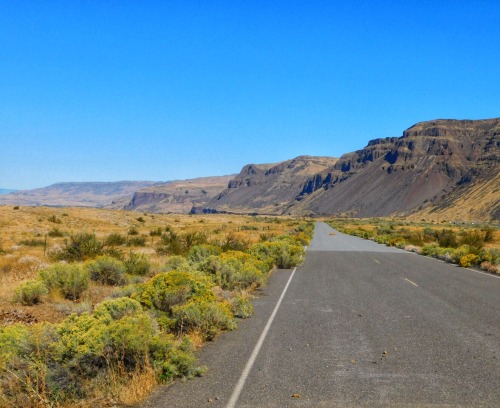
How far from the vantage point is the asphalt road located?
553cm

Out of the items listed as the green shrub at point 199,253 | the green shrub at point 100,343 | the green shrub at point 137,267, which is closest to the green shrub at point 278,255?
the green shrub at point 199,253

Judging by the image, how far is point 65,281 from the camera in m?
11.8

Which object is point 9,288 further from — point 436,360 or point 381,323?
point 436,360

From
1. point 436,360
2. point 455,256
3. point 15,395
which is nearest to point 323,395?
point 436,360

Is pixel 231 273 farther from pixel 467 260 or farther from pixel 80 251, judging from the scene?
pixel 467 260

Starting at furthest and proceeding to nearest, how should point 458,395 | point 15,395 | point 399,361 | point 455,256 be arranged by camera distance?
point 455,256, point 399,361, point 458,395, point 15,395

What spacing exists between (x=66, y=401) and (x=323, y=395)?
9.60 feet

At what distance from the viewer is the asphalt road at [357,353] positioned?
5527 mm

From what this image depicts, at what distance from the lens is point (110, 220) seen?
61.5 meters

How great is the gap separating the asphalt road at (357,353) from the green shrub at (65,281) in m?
4.58

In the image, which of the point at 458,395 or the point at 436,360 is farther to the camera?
the point at 436,360

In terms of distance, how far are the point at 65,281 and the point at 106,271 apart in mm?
2270

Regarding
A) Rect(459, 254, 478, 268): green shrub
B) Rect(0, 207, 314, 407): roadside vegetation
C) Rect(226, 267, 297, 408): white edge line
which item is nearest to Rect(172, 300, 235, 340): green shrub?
Rect(0, 207, 314, 407): roadside vegetation

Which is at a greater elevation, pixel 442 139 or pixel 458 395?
pixel 442 139
